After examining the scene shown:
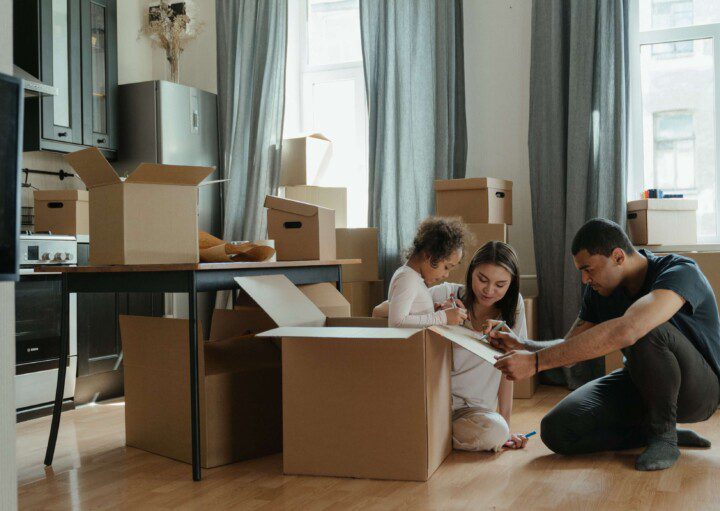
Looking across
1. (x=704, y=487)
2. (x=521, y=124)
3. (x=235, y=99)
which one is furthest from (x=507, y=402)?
(x=235, y=99)

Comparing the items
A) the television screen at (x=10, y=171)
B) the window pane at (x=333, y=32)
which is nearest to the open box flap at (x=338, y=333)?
the television screen at (x=10, y=171)

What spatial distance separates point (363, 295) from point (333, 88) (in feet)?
4.59

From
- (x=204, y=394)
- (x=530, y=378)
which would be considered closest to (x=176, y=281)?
(x=204, y=394)

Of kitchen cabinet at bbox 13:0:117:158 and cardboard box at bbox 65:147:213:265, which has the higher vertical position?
kitchen cabinet at bbox 13:0:117:158

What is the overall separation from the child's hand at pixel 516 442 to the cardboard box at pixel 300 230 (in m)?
0.96

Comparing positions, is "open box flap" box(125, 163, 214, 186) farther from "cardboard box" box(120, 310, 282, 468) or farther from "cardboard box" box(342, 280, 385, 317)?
"cardboard box" box(342, 280, 385, 317)

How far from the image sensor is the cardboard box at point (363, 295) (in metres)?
3.99

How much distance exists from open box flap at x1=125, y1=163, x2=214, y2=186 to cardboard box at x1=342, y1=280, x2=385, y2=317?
65.0 inches

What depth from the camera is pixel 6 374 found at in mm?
1409

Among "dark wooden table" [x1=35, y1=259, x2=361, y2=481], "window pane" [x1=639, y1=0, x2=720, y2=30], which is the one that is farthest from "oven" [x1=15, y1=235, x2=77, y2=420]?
"window pane" [x1=639, y1=0, x2=720, y2=30]

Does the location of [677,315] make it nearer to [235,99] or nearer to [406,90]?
[406,90]

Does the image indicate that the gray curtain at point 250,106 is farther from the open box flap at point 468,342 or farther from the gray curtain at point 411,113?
the open box flap at point 468,342

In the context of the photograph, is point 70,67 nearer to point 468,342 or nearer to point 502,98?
point 502,98

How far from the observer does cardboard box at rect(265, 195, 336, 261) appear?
2.90 meters
